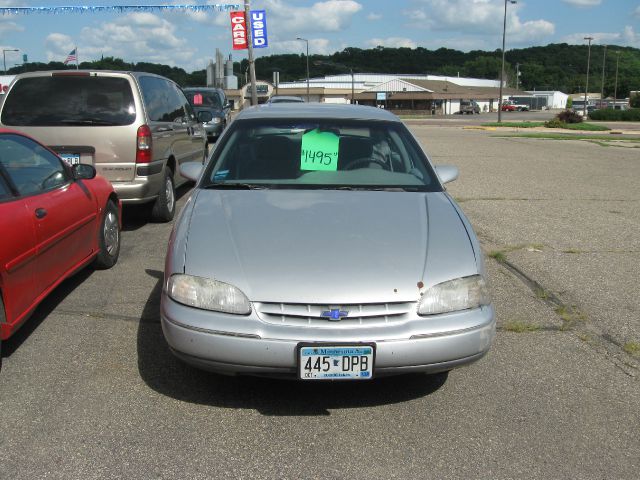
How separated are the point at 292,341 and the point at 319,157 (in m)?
1.86

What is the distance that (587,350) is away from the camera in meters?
4.39

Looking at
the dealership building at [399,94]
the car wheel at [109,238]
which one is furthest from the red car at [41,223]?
the dealership building at [399,94]

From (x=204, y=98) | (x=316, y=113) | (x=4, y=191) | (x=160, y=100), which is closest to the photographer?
(x=4, y=191)

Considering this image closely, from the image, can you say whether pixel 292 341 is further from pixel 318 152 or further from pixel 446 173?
pixel 446 173

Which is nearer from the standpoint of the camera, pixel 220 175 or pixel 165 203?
pixel 220 175

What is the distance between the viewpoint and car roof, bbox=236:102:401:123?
5.03m

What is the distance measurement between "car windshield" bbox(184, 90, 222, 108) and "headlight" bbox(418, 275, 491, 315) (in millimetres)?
18024

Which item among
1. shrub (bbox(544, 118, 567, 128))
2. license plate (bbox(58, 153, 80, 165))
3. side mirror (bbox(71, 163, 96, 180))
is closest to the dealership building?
shrub (bbox(544, 118, 567, 128))

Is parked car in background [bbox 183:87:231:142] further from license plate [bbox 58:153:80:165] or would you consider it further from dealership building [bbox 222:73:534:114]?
dealership building [bbox 222:73:534:114]

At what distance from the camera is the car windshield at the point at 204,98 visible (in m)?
20.6

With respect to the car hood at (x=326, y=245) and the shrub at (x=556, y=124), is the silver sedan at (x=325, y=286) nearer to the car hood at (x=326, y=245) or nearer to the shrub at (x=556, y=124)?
the car hood at (x=326, y=245)

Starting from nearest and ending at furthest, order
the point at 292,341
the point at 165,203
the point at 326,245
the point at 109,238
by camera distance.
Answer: the point at 292,341, the point at 326,245, the point at 109,238, the point at 165,203

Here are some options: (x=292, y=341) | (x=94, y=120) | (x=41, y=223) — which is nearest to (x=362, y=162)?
(x=292, y=341)

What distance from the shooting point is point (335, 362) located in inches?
124
